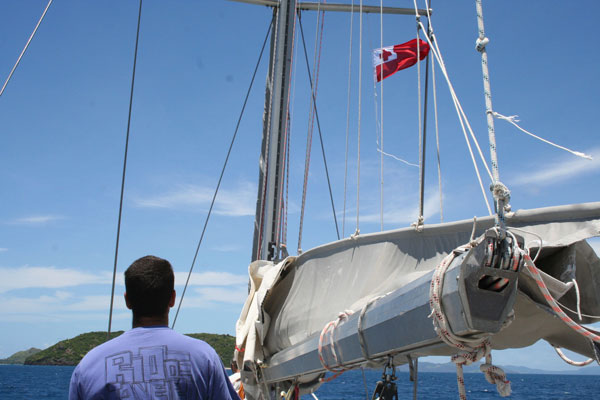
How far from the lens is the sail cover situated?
244 centimetres

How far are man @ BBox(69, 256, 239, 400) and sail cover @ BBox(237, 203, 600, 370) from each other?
1327 mm

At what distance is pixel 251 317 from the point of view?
206 inches

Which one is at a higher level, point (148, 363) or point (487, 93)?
point (487, 93)

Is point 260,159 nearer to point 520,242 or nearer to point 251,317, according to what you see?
point 251,317

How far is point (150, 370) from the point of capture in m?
1.64

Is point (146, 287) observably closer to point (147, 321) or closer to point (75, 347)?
point (147, 321)

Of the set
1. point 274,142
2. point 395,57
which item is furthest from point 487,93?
point 395,57

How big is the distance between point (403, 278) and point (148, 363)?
190cm

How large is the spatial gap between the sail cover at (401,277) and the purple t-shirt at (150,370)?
1322 millimetres

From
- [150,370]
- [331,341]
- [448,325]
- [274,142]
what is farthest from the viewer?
[274,142]

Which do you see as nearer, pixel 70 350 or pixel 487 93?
pixel 487 93

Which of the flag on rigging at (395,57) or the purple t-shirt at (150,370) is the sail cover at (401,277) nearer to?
the purple t-shirt at (150,370)

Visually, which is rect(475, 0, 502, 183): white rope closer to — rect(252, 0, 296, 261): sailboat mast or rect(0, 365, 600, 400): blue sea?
rect(252, 0, 296, 261): sailboat mast

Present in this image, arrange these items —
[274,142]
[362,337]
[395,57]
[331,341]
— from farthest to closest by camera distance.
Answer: [395,57], [274,142], [331,341], [362,337]
